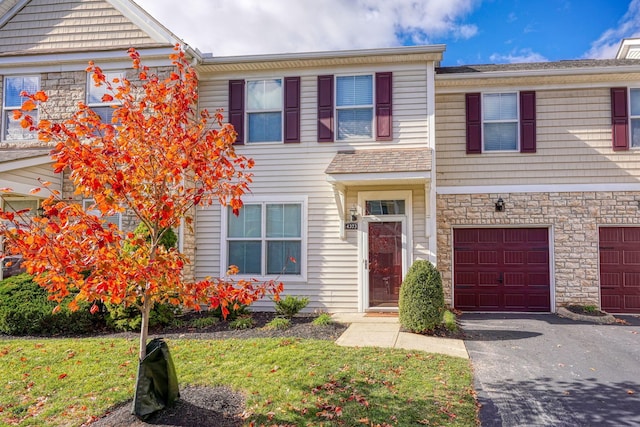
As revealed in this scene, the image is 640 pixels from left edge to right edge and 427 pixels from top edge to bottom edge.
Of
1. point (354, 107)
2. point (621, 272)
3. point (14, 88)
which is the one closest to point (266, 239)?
point (354, 107)

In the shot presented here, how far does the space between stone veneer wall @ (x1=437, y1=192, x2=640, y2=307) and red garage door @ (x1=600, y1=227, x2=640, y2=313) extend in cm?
23

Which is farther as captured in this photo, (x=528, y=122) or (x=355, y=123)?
(x=528, y=122)

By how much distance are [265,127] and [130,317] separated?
483 centimetres

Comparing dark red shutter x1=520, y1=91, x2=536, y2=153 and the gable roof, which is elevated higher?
the gable roof

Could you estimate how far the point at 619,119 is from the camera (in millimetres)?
9758

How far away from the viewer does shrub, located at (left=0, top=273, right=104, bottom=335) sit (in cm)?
743

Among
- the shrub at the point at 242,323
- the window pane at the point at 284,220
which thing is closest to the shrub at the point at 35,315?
the shrub at the point at 242,323

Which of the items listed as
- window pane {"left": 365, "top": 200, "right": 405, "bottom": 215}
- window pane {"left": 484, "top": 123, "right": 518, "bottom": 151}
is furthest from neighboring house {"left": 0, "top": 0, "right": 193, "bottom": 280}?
window pane {"left": 484, "top": 123, "right": 518, "bottom": 151}

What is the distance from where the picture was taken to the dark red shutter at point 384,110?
9438 mm

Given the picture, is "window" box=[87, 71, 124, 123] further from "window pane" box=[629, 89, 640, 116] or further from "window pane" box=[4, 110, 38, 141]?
"window pane" box=[629, 89, 640, 116]

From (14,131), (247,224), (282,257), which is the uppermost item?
(14,131)

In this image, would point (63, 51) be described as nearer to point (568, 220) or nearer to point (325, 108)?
point (325, 108)

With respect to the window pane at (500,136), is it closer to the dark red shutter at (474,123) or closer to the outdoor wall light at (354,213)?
the dark red shutter at (474,123)

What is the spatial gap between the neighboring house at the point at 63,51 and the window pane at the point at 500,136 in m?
7.28
